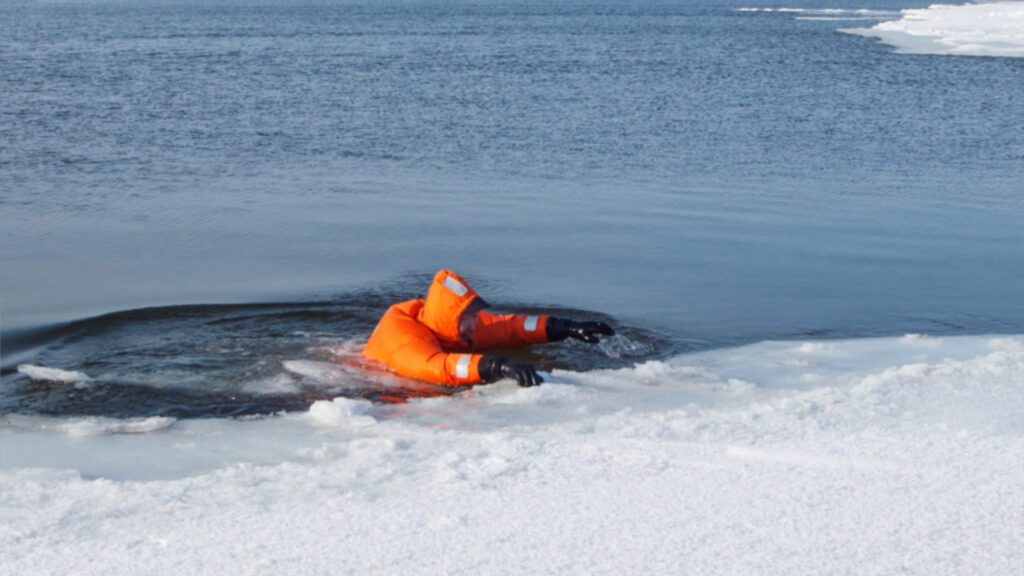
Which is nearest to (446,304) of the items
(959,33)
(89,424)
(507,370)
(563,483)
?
(507,370)

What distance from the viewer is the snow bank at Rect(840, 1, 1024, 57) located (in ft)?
95.9

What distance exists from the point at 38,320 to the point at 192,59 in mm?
18736

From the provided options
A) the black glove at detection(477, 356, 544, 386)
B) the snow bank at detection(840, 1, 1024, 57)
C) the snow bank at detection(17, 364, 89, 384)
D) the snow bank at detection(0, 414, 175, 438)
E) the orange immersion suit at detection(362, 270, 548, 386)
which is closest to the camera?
the snow bank at detection(0, 414, 175, 438)

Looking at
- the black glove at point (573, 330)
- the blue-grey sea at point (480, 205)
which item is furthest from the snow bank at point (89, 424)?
the black glove at point (573, 330)

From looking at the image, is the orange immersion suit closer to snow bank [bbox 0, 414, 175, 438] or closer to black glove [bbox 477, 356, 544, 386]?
black glove [bbox 477, 356, 544, 386]

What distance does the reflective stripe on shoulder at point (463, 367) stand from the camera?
7082 millimetres

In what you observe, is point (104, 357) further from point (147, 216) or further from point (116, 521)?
point (147, 216)

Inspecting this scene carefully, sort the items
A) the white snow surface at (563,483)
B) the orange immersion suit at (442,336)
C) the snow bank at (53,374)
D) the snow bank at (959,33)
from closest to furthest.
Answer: the white snow surface at (563,483), the orange immersion suit at (442,336), the snow bank at (53,374), the snow bank at (959,33)

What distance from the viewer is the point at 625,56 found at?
94.2ft

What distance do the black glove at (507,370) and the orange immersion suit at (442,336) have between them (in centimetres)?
6

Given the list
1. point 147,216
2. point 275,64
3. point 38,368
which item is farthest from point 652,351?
point 275,64

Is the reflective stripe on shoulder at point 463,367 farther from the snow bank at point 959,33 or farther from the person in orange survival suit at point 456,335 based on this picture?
the snow bank at point 959,33

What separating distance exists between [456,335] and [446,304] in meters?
0.23

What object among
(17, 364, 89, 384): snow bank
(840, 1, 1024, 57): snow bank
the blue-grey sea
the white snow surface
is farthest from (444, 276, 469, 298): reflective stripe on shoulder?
(840, 1, 1024, 57): snow bank
